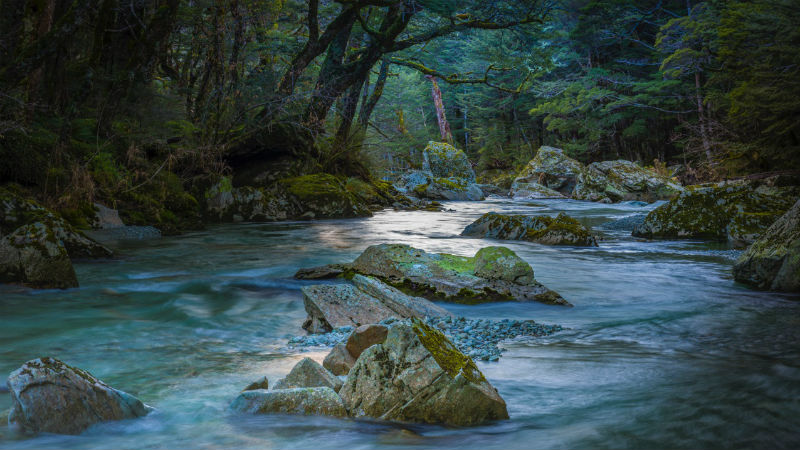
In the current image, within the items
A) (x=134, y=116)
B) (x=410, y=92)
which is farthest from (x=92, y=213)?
(x=410, y=92)

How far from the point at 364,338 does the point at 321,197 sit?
39.6 feet

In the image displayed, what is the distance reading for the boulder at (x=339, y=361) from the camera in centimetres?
326

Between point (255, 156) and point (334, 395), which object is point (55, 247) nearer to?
point (334, 395)

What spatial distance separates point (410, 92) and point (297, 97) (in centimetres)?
→ 3609

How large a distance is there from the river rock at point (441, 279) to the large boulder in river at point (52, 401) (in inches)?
129

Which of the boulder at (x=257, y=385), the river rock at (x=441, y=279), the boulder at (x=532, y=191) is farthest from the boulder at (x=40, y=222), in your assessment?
the boulder at (x=532, y=191)

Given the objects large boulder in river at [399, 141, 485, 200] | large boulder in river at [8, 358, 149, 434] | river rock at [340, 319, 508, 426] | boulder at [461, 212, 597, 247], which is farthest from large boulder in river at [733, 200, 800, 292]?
large boulder in river at [399, 141, 485, 200]

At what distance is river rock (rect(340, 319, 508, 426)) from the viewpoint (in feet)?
8.54

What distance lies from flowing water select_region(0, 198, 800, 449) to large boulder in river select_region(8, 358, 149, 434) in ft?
0.23

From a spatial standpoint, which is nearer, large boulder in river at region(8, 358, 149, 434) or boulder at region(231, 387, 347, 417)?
large boulder in river at region(8, 358, 149, 434)

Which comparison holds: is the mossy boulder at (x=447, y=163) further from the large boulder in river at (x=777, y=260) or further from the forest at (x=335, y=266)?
the large boulder in river at (x=777, y=260)

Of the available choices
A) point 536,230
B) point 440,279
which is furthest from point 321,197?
point 440,279

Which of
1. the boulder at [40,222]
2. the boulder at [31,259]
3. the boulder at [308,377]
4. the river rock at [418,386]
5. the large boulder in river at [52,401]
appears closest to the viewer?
the large boulder in river at [52,401]

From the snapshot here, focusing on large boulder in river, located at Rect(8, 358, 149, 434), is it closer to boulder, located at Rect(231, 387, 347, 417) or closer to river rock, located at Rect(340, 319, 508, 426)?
boulder, located at Rect(231, 387, 347, 417)
